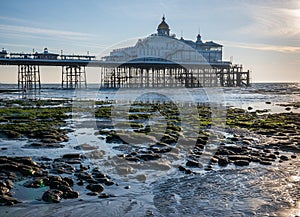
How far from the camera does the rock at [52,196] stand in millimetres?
7988

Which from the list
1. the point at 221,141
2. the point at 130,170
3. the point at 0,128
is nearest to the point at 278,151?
the point at 221,141

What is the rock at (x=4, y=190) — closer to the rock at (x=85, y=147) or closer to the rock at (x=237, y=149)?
the rock at (x=85, y=147)

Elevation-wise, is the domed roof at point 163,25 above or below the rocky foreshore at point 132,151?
above

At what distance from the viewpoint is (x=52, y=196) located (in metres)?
8.10

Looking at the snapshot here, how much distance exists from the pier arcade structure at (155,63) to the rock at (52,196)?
59.4 metres

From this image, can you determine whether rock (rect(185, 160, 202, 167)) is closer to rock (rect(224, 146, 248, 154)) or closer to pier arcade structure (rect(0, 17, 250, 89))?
rock (rect(224, 146, 248, 154))

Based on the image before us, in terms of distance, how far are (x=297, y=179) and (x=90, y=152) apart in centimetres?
701

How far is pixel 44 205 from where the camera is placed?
779 cm

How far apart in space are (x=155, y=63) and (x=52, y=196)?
6844 centimetres

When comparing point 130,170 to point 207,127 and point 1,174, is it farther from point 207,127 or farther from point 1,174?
point 207,127

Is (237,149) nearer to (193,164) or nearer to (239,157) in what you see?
(239,157)

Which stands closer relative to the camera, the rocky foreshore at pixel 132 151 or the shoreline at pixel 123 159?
the shoreline at pixel 123 159

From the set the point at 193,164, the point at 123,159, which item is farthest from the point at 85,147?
the point at 193,164

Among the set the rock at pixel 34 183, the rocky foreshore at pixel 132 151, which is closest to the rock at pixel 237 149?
the rocky foreshore at pixel 132 151
